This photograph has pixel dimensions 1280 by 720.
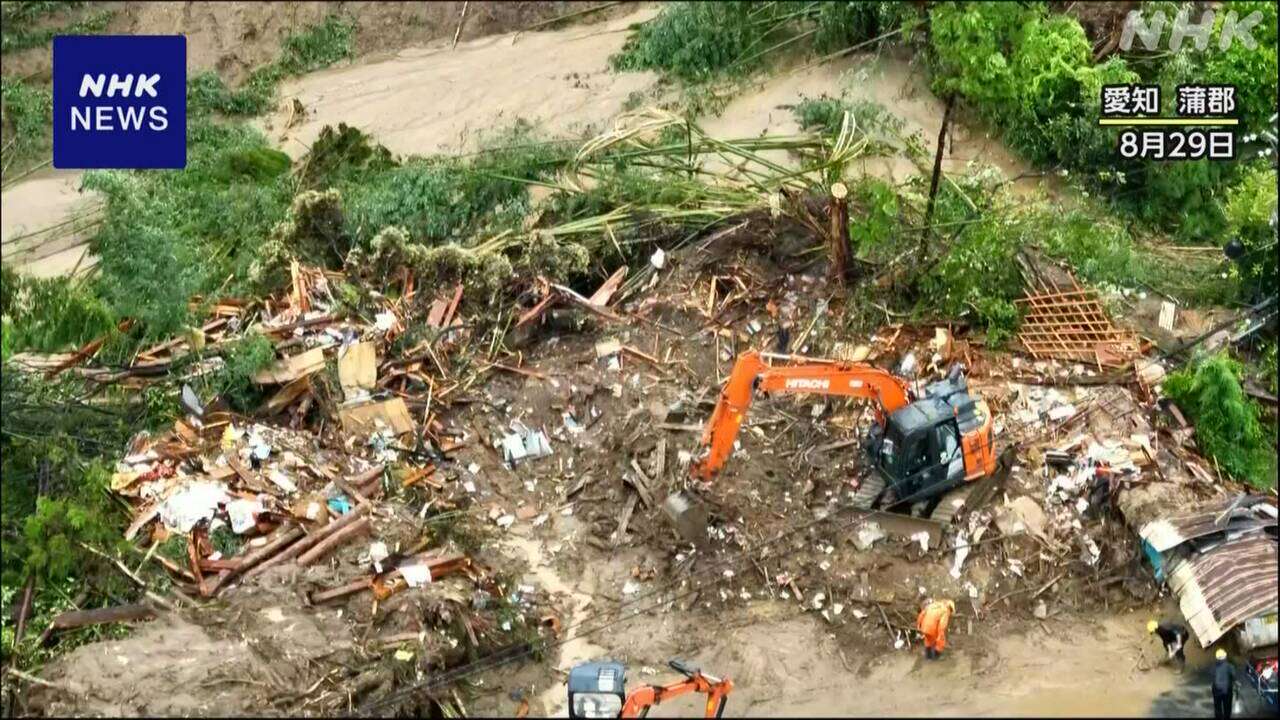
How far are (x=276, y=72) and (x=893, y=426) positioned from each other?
1383 cm

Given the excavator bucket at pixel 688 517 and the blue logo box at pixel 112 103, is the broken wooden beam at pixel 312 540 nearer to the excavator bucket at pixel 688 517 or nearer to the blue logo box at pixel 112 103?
the excavator bucket at pixel 688 517

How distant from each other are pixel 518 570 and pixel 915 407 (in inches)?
163

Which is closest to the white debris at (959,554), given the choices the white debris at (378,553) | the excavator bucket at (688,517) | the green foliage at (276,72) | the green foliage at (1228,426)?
the excavator bucket at (688,517)

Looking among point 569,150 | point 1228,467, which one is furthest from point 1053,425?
point 569,150

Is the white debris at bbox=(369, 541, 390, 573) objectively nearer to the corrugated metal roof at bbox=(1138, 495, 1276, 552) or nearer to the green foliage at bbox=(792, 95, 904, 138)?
the corrugated metal roof at bbox=(1138, 495, 1276, 552)

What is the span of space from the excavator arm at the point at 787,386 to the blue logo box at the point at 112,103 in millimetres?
7811

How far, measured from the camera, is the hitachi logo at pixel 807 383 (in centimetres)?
1336

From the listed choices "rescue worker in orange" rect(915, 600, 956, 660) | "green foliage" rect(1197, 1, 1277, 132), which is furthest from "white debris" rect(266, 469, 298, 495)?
"green foliage" rect(1197, 1, 1277, 132)

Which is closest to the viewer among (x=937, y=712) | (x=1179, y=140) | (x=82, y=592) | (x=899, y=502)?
(x=937, y=712)

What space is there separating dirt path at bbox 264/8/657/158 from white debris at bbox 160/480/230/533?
27.5 feet

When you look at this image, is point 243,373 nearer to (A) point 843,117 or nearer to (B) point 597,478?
(B) point 597,478

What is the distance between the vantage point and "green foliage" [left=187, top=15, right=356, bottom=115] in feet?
73.6

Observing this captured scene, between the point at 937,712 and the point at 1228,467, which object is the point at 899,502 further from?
the point at 1228,467

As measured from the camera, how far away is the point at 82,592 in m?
12.8
